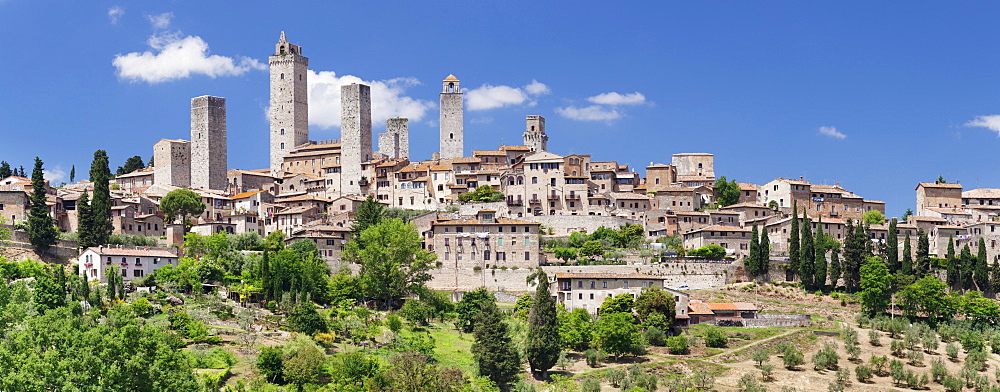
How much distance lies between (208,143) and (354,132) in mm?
13027

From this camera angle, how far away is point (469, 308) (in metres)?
70.4

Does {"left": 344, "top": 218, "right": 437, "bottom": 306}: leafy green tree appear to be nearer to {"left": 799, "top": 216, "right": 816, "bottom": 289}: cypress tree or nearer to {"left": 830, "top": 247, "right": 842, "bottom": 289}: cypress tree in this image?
{"left": 799, "top": 216, "right": 816, "bottom": 289}: cypress tree

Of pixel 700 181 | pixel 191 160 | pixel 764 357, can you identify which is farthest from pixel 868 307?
pixel 191 160

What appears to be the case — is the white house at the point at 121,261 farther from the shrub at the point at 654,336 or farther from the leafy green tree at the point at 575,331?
the shrub at the point at 654,336

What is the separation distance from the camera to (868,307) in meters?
75.9

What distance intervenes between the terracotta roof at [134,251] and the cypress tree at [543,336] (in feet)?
78.7

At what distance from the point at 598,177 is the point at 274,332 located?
4517cm

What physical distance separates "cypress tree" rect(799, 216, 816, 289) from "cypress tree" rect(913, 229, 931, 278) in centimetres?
668

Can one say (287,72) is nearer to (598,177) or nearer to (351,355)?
(598,177)

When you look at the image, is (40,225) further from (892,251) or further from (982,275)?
(982,275)

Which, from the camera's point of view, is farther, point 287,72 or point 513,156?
point 287,72

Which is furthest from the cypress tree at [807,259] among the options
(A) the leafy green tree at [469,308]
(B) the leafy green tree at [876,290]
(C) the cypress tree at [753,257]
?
(A) the leafy green tree at [469,308]

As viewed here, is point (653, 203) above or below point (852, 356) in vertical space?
above

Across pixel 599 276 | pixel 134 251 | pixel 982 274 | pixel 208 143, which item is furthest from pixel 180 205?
pixel 982 274
